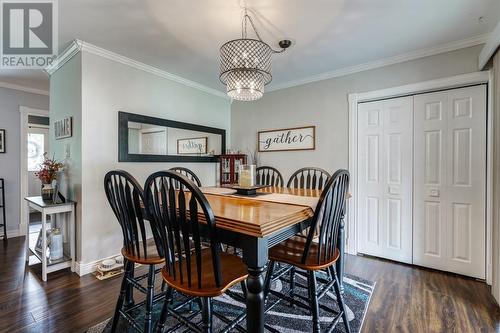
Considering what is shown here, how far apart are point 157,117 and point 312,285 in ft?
8.78

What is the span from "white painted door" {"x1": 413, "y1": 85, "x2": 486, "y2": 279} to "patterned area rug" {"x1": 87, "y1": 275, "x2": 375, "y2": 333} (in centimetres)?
98

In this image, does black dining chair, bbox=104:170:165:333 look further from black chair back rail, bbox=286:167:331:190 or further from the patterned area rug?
black chair back rail, bbox=286:167:331:190

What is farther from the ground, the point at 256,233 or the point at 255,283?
the point at 256,233

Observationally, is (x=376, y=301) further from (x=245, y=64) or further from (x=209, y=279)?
(x=245, y=64)

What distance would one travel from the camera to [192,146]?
3689mm

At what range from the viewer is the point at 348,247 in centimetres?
316

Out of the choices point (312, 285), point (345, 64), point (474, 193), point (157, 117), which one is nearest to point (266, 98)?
point (345, 64)

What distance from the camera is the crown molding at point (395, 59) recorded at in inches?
94.4

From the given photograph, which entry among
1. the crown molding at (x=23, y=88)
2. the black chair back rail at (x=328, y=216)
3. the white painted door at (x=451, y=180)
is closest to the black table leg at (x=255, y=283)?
the black chair back rail at (x=328, y=216)

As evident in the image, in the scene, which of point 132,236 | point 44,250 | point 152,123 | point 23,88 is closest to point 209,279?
point 132,236

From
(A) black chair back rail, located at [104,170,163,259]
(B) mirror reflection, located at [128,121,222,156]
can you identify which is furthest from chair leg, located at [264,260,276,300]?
(B) mirror reflection, located at [128,121,222,156]

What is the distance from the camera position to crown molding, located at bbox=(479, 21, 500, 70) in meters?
1.92

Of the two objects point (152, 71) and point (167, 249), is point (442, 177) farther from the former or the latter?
point (152, 71)

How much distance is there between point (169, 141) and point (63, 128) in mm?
1156
